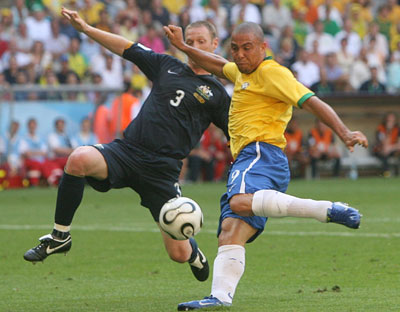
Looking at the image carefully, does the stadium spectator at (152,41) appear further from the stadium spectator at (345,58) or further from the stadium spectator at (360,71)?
the stadium spectator at (360,71)

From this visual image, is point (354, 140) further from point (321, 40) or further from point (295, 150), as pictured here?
point (321, 40)

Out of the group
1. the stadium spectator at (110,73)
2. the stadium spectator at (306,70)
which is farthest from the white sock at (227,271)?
the stadium spectator at (306,70)

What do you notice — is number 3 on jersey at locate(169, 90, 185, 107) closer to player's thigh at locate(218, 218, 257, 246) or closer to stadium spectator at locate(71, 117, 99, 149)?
player's thigh at locate(218, 218, 257, 246)

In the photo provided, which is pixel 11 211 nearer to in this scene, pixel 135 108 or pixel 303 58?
pixel 135 108

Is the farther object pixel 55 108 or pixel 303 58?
pixel 303 58

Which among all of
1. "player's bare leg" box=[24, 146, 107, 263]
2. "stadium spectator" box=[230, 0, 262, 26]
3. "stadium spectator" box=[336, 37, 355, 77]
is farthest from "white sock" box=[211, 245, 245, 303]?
"stadium spectator" box=[336, 37, 355, 77]

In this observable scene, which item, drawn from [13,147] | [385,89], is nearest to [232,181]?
[13,147]

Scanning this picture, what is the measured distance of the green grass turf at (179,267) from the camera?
7.10 metres

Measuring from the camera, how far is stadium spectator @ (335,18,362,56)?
2486 cm

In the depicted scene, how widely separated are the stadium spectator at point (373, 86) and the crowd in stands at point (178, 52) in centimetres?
3

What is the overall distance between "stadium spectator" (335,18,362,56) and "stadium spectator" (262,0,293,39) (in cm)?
145

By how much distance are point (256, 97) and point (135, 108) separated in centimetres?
1415

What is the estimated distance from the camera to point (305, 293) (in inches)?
291

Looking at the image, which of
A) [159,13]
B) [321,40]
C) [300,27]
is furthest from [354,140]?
[300,27]
